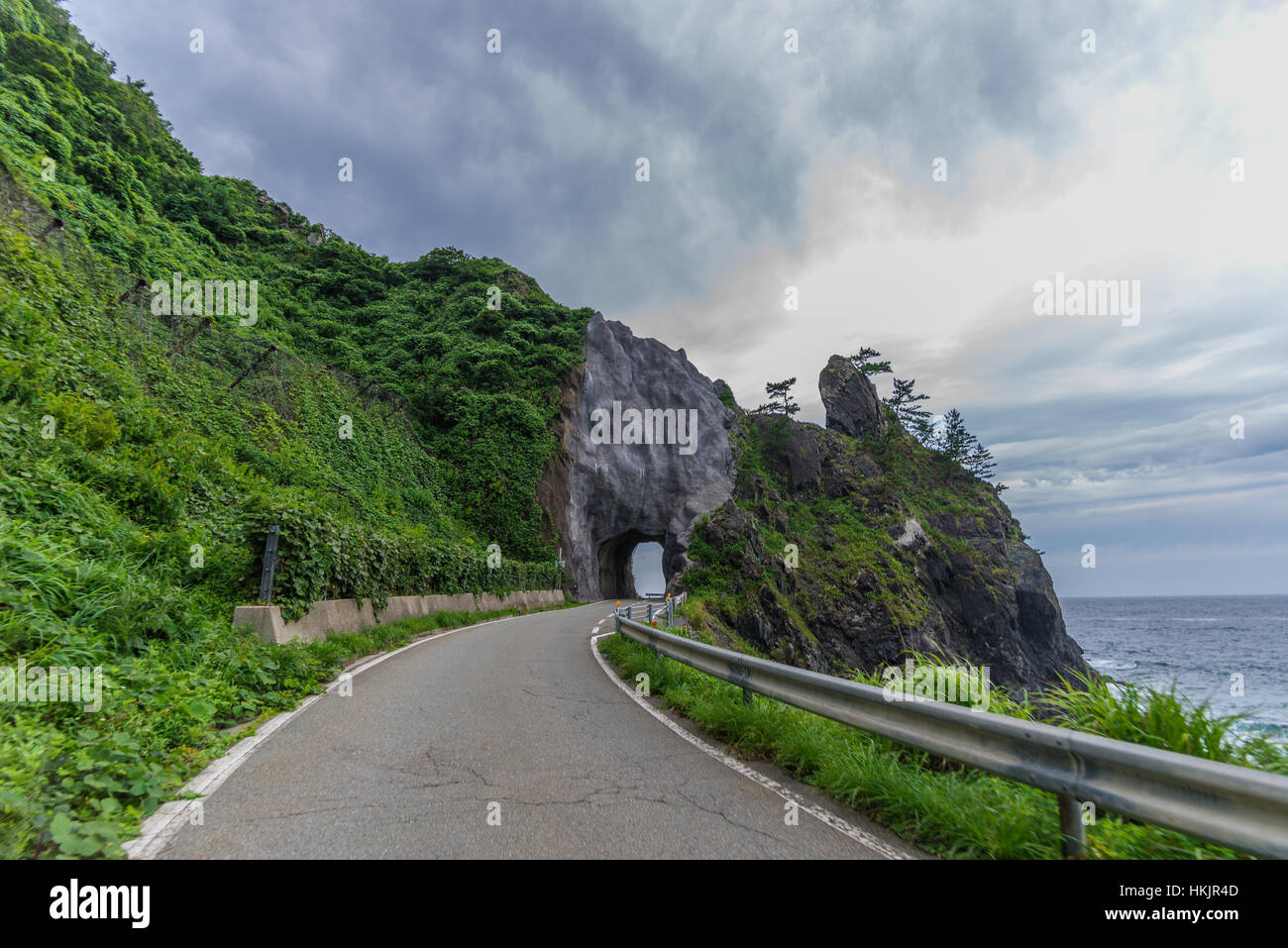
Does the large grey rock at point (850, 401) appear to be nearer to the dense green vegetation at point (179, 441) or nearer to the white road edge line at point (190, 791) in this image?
the dense green vegetation at point (179, 441)

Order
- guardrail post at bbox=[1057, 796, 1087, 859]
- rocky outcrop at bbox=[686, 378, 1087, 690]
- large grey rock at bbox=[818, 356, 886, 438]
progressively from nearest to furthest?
guardrail post at bbox=[1057, 796, 1087, 859] < rocky outcrop at bbox=[686, 378, 1087, 690] < large grey rock at bbox=[818, 356, 886, 438]

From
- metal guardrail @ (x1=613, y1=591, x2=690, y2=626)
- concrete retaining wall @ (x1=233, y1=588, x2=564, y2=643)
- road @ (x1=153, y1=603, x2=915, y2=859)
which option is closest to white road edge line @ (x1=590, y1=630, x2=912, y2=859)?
road @ (x1=153, y1=603, x2=915, y2=859)

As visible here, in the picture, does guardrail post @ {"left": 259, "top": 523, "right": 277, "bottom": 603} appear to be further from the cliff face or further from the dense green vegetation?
the cliff face

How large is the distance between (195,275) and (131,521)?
1947cm

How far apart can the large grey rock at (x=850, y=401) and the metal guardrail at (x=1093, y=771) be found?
2419 inches

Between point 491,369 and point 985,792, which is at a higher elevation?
point 491,369

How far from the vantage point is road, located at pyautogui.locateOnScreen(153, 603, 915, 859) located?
11.0 feet

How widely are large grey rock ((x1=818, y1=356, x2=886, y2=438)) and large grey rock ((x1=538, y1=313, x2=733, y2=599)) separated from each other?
13.3 m

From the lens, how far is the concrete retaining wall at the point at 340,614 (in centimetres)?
880

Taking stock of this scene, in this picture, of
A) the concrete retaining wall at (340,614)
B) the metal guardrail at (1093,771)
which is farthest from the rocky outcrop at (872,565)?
the metal guardrail at (1093,771)

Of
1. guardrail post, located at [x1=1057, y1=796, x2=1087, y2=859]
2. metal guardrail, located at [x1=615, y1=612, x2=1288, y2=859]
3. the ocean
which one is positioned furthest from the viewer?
the ocean
